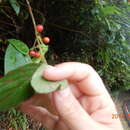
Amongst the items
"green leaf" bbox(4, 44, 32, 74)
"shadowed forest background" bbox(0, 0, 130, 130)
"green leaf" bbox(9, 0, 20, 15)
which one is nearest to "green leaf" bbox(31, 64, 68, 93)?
"green leaf" bbox(4, 44, 32, 74)

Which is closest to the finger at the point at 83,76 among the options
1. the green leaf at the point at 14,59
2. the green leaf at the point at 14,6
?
the green leaf at the point at 14,59

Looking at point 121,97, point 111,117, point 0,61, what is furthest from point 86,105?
point 121,97

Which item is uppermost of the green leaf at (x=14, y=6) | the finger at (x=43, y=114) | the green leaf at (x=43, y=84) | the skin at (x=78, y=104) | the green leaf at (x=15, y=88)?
the green leaf at (x=14, y=6)

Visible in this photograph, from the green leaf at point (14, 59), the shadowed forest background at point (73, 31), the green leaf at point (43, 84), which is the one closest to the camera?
the green leaf at point (43, 84)

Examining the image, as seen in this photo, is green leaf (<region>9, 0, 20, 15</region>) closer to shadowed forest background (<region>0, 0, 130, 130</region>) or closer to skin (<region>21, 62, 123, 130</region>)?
shadowed forest background (<region>0, 0, 130, 130</region>)

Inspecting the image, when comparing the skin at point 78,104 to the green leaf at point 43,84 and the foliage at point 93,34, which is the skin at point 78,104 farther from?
the foliage at point 93,34

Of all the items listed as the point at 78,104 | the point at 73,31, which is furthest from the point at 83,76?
the point at 73,31
